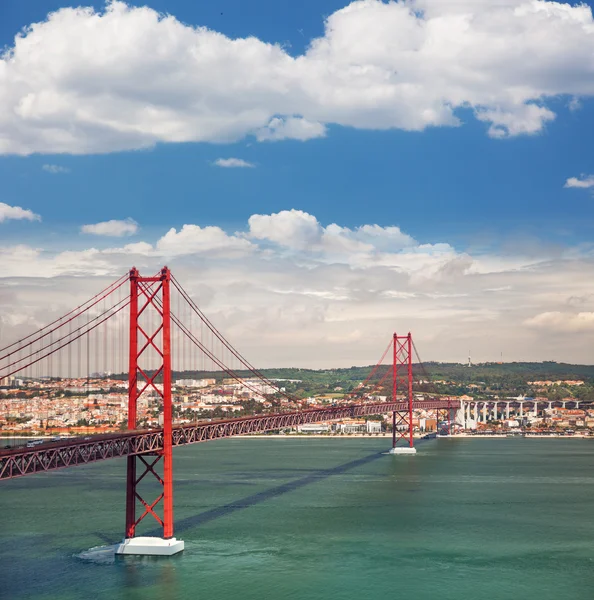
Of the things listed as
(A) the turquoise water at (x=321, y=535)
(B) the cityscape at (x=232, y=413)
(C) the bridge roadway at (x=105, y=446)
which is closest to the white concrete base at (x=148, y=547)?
(A) the turquoise water at (x=321, y=535)

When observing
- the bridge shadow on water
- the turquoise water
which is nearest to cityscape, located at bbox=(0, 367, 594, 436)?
the bridge shadow on water

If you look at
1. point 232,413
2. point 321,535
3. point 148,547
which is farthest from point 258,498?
point 232,413

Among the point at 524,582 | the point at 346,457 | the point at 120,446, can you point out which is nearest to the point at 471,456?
the point at 346,457

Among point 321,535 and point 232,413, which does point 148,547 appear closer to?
point 321,535

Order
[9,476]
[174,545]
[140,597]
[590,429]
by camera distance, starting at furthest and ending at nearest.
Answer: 1. [590,429]
2. [174,545]
3. [140,597]
4. [9,476]

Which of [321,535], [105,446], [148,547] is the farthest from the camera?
[321,535]

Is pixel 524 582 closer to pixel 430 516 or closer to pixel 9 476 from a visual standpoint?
pixel 430 516

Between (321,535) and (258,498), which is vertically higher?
(321,535)
